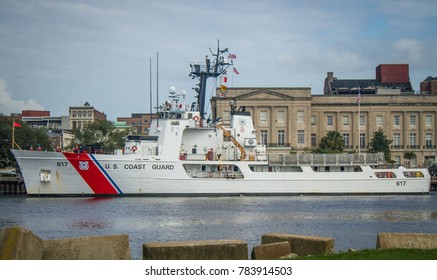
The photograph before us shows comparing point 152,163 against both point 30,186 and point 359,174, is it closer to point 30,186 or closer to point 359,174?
point 30,186

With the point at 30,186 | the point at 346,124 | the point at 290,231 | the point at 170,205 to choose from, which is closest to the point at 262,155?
the point at 170,205

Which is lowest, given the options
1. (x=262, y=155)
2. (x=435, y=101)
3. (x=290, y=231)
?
(x=290, y=231)

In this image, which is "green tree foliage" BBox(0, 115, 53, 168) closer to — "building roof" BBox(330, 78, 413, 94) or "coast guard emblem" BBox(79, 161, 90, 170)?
"coast guard emblem" BBox(79, 161, 90, 170)

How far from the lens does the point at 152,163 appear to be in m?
40.2

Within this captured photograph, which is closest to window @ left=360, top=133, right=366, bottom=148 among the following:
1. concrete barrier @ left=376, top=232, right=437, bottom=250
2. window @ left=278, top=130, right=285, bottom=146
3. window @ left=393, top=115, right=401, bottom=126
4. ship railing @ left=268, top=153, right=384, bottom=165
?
window @ left=393, top=115, right=401, bottom=126

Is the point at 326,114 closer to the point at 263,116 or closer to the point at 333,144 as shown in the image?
the point at 263,116

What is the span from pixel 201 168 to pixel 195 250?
94.9ft

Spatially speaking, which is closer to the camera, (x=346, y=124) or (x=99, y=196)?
(x=99, y=196)

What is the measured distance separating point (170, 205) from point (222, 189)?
25.4 feet

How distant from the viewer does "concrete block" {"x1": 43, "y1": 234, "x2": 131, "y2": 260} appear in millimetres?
12906

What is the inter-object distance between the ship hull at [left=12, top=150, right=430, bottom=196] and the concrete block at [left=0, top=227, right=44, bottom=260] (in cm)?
2772

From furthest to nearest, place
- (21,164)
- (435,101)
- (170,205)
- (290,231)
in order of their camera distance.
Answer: (435,101), (21,164), (170,205), (290,231)

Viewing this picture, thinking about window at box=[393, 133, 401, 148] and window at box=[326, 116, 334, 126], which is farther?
window at box=[326, 116, 334, 126]

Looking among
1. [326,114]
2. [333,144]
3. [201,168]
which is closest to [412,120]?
[326,114]
